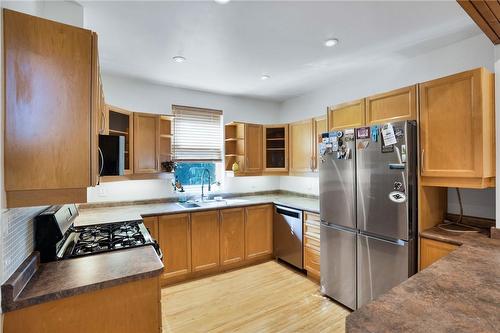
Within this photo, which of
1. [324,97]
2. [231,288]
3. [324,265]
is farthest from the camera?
[324,97]

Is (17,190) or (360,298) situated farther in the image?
(360,298)

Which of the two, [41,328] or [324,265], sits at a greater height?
[41,328]

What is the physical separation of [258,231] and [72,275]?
258 cm

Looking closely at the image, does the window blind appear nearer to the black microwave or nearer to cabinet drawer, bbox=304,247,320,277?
cabinet drawer, bbox=304,247,320,277

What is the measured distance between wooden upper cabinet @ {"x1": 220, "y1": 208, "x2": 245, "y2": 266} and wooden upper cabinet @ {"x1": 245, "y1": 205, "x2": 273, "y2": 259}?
8cm

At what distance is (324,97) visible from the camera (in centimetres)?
370

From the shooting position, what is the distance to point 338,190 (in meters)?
2.53

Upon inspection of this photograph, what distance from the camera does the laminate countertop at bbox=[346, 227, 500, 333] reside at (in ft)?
2.81

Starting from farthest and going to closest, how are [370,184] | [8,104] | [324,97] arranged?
[324,97] → [370,184] → [8,104]

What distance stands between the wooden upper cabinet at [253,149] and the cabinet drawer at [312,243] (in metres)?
1.34

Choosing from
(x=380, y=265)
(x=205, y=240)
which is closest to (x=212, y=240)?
(x=205, y=240)

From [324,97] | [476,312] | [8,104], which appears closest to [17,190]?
[8,104]

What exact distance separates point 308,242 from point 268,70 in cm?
221

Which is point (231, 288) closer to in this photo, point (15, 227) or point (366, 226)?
point (366, 226)
